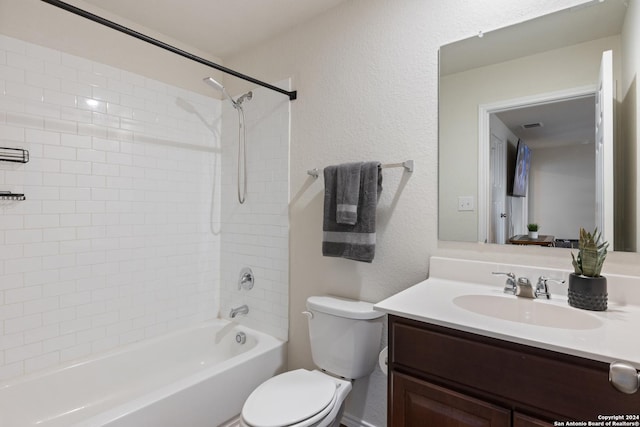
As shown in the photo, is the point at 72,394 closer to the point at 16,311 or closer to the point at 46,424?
the point at 46,424

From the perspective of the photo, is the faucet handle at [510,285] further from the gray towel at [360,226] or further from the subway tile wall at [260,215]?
the subway tile wall at [260,215]

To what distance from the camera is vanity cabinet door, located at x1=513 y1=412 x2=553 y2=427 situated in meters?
0.86

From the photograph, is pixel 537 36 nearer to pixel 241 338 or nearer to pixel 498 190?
pixel 498 190

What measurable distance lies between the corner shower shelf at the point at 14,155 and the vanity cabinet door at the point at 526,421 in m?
2.35

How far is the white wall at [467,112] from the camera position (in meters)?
1.37

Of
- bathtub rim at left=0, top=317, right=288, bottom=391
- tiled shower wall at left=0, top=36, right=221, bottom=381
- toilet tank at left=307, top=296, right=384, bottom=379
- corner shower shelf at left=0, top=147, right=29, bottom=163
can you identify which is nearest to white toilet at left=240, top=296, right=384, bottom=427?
toilet tank at left=307, top=296, right=384, bottom=379

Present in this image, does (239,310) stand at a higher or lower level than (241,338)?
higher

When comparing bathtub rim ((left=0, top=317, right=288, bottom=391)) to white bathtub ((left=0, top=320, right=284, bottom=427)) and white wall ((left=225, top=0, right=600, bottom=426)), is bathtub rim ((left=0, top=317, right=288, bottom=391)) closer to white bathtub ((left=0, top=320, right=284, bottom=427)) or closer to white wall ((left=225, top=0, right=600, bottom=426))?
white bathtub ((left=0, top=320, right=284, bottom=427))

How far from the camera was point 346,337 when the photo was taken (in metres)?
1.62

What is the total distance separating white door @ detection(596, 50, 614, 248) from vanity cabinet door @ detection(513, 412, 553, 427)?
74 cm

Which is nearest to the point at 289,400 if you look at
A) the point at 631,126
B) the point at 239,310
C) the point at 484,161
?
the point at 239,310

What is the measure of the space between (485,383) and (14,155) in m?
2.29

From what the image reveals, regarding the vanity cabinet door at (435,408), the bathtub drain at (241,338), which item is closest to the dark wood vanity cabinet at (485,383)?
the vanity cabinet door at (435,408)

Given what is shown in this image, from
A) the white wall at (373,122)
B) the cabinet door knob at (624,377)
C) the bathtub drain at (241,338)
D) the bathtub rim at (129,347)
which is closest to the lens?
the cabinet door knob at (624,377)
